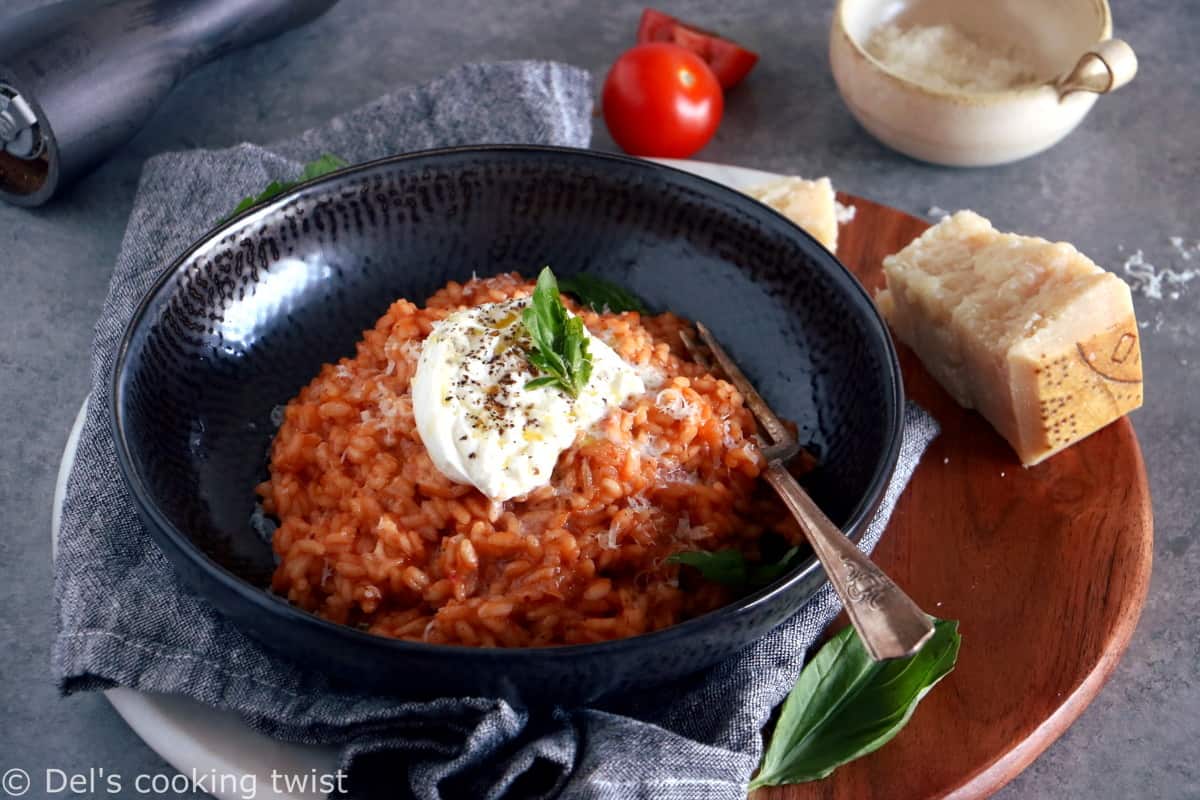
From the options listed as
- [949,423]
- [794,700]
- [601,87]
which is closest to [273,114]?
[601,87]

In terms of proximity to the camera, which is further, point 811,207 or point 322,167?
point 322,167

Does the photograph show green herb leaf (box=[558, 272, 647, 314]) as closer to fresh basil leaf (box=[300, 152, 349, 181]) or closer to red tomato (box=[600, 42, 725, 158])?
fresh basil leaf (box=[300, 152, 349, 181])

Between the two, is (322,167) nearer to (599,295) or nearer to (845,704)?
(599,295)

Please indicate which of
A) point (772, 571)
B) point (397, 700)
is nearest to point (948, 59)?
point (772, 571)

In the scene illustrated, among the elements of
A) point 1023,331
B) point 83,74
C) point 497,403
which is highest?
point 83,74

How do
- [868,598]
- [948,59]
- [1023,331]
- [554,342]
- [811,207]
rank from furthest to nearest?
[948,59] → [811,207] → [1023,331] → [554,342] → [868,598]

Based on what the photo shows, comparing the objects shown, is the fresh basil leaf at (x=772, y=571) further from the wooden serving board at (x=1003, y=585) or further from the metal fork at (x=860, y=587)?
the wooden serving board at (x=1003, y=585)

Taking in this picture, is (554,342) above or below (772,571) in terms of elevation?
above

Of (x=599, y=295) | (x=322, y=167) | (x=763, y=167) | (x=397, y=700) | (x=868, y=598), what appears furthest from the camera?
(x=763, y=167)

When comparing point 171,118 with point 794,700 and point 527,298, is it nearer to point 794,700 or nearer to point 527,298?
point 527,298
